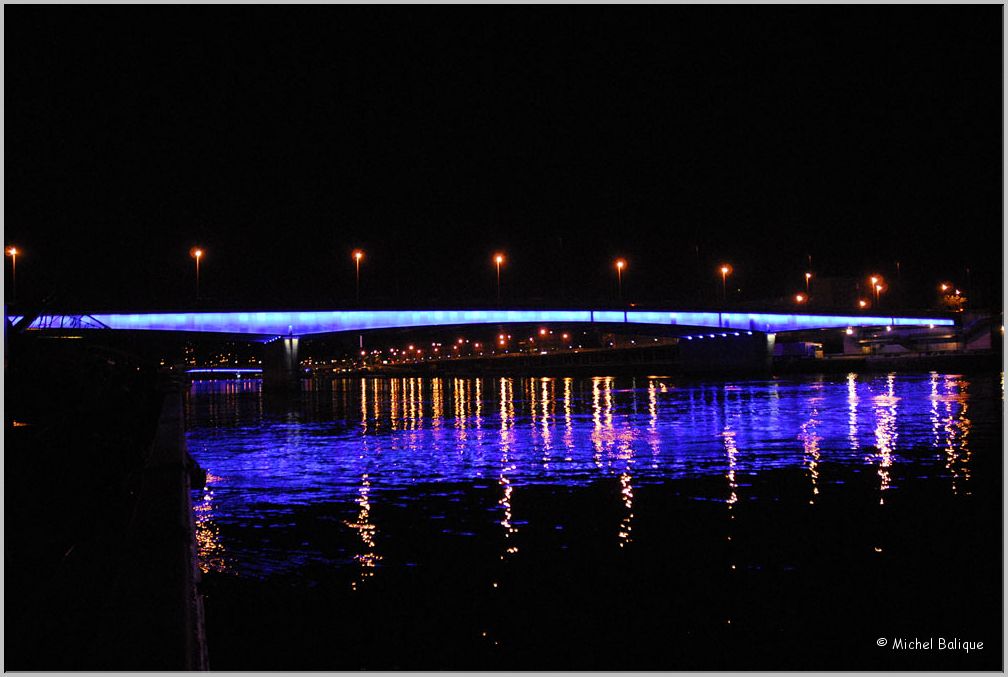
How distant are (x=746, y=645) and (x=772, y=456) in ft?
43.2

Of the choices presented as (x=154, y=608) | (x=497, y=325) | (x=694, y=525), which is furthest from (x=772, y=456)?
(x=497, y=325)

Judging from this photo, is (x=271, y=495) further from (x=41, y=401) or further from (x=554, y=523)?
(x=554, y=523)

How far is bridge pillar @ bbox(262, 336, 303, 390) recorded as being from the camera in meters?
84.0

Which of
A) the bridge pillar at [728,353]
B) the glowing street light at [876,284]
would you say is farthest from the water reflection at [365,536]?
the glowing street light at [876,284]

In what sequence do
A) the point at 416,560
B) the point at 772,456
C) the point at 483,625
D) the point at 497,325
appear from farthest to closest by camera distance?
the point at 497,325 → the point at 772,456 → the point at 416,560 → the point at 483,625

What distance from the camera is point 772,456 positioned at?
20.3m

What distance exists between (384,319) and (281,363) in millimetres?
10853

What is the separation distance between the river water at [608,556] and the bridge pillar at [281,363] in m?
62.1

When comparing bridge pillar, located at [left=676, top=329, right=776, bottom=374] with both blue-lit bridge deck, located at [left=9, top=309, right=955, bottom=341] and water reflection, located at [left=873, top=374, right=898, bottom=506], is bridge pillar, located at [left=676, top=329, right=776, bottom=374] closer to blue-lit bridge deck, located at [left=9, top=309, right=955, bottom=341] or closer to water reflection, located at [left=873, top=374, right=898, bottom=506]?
blue-lit bridge deck, located at [left=9, top=309, right=955, bottom=341]

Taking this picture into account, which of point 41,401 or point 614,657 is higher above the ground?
point 41,401

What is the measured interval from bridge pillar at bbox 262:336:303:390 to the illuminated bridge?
81mm

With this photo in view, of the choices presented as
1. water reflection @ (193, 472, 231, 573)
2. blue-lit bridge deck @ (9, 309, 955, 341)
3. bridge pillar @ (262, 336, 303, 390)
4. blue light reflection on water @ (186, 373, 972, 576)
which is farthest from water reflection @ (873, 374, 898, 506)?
blue-lit bridge deck @ (9, 309, 955, 341)

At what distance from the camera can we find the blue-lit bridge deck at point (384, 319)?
279 ft

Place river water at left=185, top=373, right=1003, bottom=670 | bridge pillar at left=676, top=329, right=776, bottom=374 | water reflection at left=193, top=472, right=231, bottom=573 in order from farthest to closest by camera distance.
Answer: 1. bridge pillar at left=676, top=329, right=776, bottom=374
2. water reflection at left=193, top=472, right=231, bottom=573
3. river water at left=185, top=373, right=1003, bottom=670
